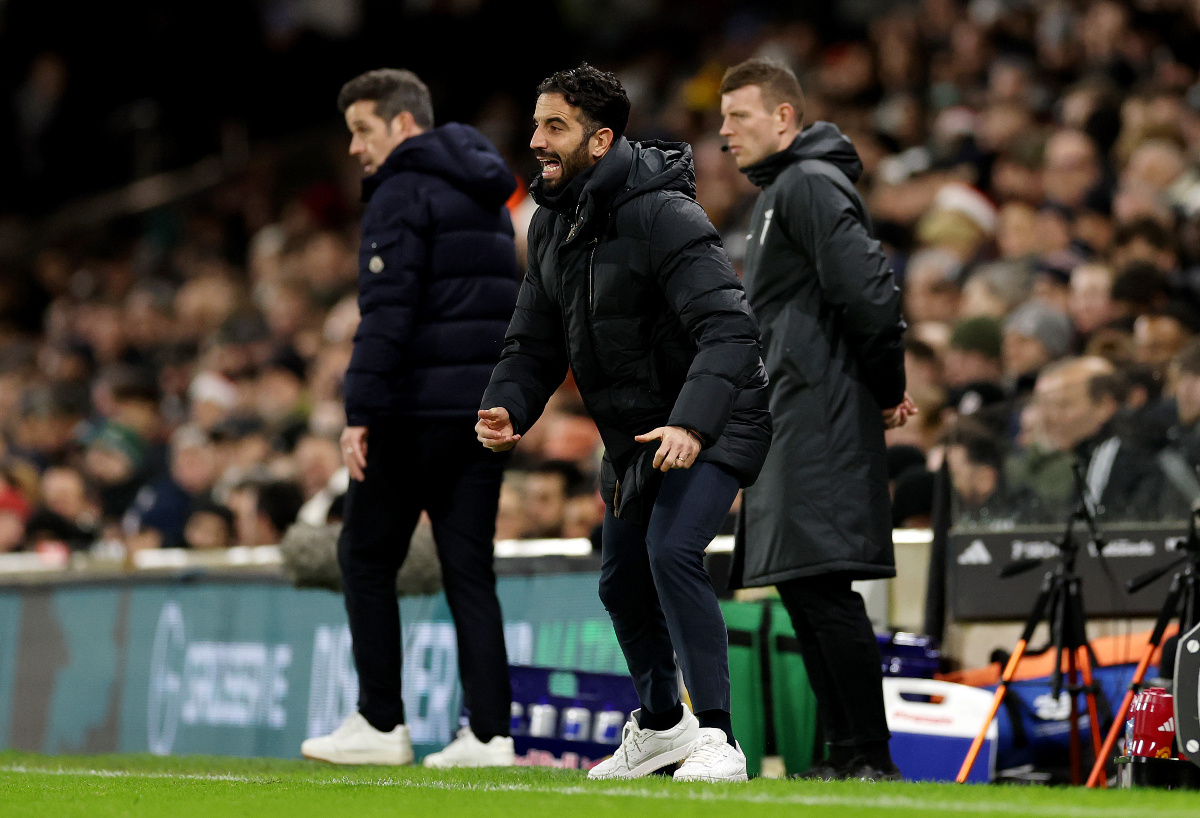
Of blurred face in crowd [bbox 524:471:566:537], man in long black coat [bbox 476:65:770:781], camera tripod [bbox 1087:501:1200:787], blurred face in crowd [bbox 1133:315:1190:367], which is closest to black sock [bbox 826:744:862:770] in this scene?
man in long black coat [bbox 476:65:770:781]

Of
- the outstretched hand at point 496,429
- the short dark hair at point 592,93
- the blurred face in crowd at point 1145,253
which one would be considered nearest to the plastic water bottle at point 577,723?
the outstretched hand at point 496,429

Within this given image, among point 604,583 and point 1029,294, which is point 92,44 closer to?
point 1029,294

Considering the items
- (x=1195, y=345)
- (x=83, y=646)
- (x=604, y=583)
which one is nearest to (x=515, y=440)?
(x=604, y=583)

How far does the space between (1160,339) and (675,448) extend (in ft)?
12.4

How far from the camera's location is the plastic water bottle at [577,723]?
6.91 meters

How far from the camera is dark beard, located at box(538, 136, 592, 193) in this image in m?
5.20

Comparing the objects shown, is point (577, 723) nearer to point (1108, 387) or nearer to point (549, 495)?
point (549, 495)

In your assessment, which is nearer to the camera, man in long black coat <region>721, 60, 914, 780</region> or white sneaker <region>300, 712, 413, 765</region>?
man in long black coat <region>721, 60, 914, 780</region>

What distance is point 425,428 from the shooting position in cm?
641

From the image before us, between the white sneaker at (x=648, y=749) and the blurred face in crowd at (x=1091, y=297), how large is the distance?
14.0 feet

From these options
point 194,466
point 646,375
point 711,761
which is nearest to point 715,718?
point 711,761

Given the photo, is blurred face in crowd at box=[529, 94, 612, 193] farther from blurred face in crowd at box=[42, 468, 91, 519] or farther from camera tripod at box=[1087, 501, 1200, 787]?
blurred face in crowd at box=[42, 468, 91, 519]

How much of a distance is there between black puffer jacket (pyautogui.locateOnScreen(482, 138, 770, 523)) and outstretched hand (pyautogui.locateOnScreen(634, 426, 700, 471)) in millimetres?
132

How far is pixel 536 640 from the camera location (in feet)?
25.0
